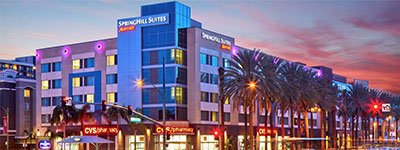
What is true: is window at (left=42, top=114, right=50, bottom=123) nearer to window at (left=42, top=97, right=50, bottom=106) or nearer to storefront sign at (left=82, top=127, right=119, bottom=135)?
window at (left=42, top=97, right=50, bottom=106)

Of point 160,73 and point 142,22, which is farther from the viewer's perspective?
point 142,22

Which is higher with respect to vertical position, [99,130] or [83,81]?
[83,81]

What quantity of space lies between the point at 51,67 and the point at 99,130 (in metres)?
22.9

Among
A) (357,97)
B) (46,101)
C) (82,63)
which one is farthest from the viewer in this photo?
(357,97)

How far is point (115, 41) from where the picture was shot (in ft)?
315

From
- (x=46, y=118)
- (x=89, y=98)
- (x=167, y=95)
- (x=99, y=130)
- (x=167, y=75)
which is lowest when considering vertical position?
(x=99, y=130)

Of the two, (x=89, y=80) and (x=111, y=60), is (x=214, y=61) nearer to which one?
(x=111, y=60)

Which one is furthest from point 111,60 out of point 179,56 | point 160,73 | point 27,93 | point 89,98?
point 27,93

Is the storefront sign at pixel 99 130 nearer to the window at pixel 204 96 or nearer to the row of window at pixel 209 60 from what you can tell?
the window at pixel 204 96

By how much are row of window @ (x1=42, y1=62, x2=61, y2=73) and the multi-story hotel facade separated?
20.6 ft

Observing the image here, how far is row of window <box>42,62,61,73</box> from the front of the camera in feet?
340

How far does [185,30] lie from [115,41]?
13438mm

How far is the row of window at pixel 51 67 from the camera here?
10356cm

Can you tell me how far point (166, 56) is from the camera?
294 feet
